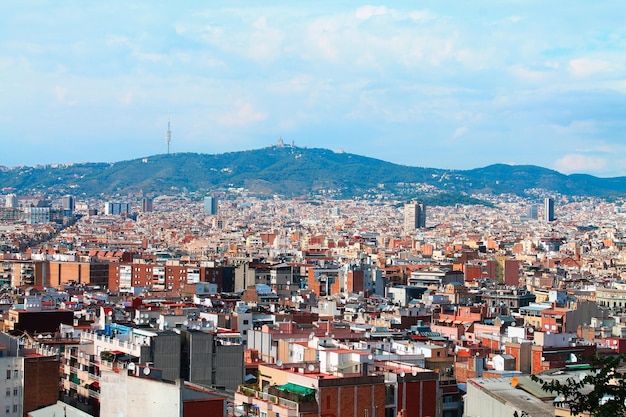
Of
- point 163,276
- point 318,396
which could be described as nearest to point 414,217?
point 163,276

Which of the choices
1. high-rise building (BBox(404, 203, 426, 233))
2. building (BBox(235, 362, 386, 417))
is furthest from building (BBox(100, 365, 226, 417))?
high-rise building (BBox(404, 203, 426, 233))

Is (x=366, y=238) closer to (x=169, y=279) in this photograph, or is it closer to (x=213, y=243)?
(x=213, y=243)

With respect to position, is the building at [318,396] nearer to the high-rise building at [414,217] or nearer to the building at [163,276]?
the building at [163,276]

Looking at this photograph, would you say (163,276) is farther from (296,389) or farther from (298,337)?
(296,389)

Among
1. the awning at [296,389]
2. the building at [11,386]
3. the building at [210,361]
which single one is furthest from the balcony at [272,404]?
the building at [11,386]

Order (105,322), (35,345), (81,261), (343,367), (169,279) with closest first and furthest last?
(343,367)
(35,345)
(105,322)
(169,279)
(81,261)

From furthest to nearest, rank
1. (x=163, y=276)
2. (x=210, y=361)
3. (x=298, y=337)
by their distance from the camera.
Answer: (x=163, y=276) → (x=298, y=337) → (x=210, y=361)

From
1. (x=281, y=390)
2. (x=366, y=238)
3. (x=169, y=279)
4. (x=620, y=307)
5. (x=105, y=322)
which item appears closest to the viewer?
(x=281, y=390)

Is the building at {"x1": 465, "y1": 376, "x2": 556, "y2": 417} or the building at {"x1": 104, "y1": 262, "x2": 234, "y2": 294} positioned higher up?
the building at {"x1": 465, "y1": 376, "x2": 556, "y2": 417}

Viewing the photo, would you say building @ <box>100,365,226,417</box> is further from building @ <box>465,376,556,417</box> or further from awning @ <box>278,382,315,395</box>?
building @ <box>465,376,556,417</box>

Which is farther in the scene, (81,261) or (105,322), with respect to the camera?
(81,261)

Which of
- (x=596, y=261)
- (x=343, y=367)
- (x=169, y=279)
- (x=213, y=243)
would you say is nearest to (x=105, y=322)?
(x=343, y=367)
